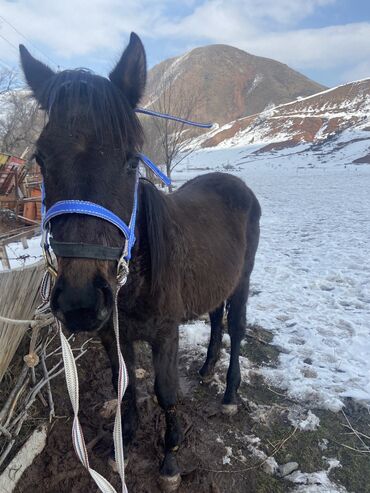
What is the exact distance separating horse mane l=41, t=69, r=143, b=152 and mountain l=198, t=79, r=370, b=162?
48485 mm

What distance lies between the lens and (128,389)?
2.80 metres

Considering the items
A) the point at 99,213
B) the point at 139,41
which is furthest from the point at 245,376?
the point at 139,41

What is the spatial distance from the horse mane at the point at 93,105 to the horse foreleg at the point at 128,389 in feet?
4.85

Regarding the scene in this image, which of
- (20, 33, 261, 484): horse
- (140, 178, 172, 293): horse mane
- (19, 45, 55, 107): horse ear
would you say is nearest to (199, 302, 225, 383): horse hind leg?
(20, 33, 261, 484): horse

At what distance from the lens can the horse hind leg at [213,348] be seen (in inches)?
145

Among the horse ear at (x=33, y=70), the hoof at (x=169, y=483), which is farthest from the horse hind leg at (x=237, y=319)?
the horse ear at (x=33, y=70)

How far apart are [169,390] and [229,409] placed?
0.96 metres

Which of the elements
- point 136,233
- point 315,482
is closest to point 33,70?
point 136,233

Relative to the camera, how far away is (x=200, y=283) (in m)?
2.76

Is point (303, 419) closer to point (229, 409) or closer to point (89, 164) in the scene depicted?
point (229, 409)

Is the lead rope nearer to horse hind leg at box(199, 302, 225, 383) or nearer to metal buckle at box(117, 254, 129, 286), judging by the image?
metal buckle at box(117, 254, 129, 286)

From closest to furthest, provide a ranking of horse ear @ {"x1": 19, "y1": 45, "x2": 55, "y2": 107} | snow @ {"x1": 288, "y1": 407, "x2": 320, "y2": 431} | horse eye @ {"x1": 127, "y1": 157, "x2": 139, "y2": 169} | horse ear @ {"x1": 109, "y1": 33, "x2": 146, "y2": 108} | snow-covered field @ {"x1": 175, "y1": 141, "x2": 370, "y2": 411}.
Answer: horse eye @ {"x1": 127, "y1": 157, "x2": 139, "y2": 169} → horse ear @ {"x1": 109, "y1": 33, "x2": 146, "y2": 108} → horse ear @ {"x1": 19, "y1": 45, "x2": 55, "y2": 107} → snow @ {"x1": 288, "y1": 407, "x2": 320, "y2": 431} → snow-covered field @ {"x1": 175, "y1": 141, "x2": 370, "y2": 411}

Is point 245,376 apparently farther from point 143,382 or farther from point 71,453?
point 71,453

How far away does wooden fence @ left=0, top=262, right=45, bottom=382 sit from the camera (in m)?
2.39
